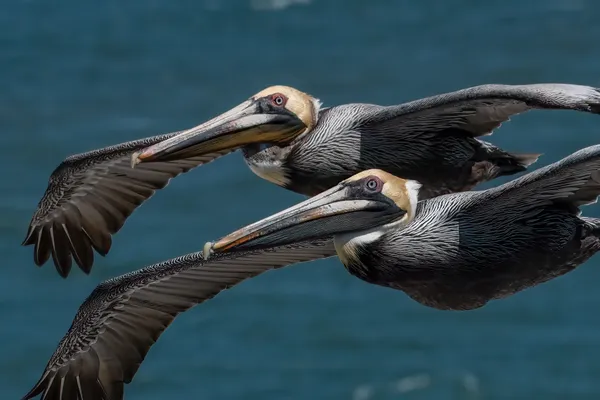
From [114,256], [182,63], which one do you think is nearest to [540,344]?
[114,256]

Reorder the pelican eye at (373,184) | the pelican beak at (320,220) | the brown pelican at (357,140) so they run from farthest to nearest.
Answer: the brown pelican at (357,140)
the pelican eye at (373,184)
the pelican beak at (320,220)

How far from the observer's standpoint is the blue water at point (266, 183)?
40281 mm

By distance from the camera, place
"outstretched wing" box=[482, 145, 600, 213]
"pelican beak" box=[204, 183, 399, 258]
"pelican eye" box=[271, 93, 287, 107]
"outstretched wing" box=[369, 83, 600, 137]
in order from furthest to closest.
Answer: "pelican eye" box=[271, 93, 287, 107], "outstretched wing" box=[369, 83, 600, 137], "pelican beak" box=[204, 183, 399, 258], "outstretched wing" box=[482, 145, 600, 213]

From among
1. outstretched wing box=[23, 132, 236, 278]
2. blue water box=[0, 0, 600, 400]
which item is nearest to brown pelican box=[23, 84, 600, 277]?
outstretched wing box=[23, 132, 236, 278]

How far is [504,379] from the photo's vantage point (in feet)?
131

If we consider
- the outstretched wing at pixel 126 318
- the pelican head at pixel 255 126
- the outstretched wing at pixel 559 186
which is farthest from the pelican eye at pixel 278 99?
the outstretched wing at pixel 559 186

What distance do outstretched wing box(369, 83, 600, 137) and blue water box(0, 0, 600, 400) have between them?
25.8 m

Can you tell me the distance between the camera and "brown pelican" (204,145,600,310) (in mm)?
12750

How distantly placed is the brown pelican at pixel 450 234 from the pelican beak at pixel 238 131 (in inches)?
62.7

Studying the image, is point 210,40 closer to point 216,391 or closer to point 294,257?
point 216,391

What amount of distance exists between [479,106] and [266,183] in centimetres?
3214

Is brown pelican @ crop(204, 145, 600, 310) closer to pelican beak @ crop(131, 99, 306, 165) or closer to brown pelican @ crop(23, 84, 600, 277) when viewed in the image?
brown pelican @ crop(23, 84, 600, 277)

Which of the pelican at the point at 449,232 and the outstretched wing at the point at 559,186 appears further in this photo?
the pelican at the point at 449,232

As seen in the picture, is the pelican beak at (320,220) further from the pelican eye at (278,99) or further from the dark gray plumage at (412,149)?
the pelican eye at (278,99)
